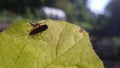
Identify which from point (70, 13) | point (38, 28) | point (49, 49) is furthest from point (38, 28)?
point (70, 13)

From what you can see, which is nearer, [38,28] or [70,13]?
[38,28]

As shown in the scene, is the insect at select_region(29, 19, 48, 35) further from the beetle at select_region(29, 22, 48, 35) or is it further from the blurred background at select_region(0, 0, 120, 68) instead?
the blurred background at select_region(0, 0, 120, 68)

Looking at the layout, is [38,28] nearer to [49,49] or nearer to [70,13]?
[49,49]

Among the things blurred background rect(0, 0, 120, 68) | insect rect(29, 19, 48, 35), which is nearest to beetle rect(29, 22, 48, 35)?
insect rect(29, 19, 48, 35)

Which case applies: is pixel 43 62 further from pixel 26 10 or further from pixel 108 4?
pixel 108 4

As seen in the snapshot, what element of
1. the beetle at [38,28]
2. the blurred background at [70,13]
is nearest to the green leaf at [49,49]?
the beetle at [38,28]

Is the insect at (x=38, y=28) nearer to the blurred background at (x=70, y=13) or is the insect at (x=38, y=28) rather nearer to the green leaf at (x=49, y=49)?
the green leaf at (x=49, y=49)

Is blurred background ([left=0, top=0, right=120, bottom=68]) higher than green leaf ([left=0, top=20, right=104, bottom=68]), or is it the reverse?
green leaf ([left=0, top=20, right=104, bottom=68])

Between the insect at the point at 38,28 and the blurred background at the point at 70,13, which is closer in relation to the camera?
the insect at the point at 38,28

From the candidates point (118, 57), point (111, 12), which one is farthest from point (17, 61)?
point (111, 12)

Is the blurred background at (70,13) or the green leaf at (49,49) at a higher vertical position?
the green leaf at (49,49)
